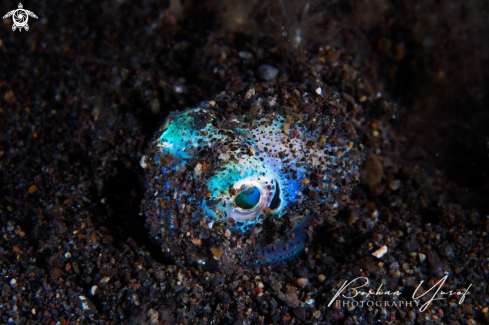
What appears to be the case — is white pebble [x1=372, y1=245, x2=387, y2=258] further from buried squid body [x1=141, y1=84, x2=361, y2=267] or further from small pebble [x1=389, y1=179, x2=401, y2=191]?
small pebble [x1=389, y1=179, x2=401, y2=191]

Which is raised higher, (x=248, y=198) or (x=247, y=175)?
(x=247, y=175)

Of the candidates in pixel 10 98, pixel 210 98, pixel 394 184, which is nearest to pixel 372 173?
pixel 394 184

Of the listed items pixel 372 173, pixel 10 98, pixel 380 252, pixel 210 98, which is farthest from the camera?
pixel 10 98

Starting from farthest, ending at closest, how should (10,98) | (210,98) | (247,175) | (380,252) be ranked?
(10,98), (210,98), (380,252), (247,175)

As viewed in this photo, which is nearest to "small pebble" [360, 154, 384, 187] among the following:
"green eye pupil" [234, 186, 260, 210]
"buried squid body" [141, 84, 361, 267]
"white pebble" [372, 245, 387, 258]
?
"buried squid body" [141, 84, 361, 267]

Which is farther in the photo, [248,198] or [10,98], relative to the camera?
[10,98]

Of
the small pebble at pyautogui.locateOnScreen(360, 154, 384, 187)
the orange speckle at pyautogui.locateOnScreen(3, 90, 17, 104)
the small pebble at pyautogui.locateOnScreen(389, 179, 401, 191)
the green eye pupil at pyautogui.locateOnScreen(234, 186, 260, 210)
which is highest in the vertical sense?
the orange speckle at pyautogui.locateOnScreen(3, 90, 17, 104)

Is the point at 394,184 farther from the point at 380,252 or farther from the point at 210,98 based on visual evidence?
the point at 210,98
